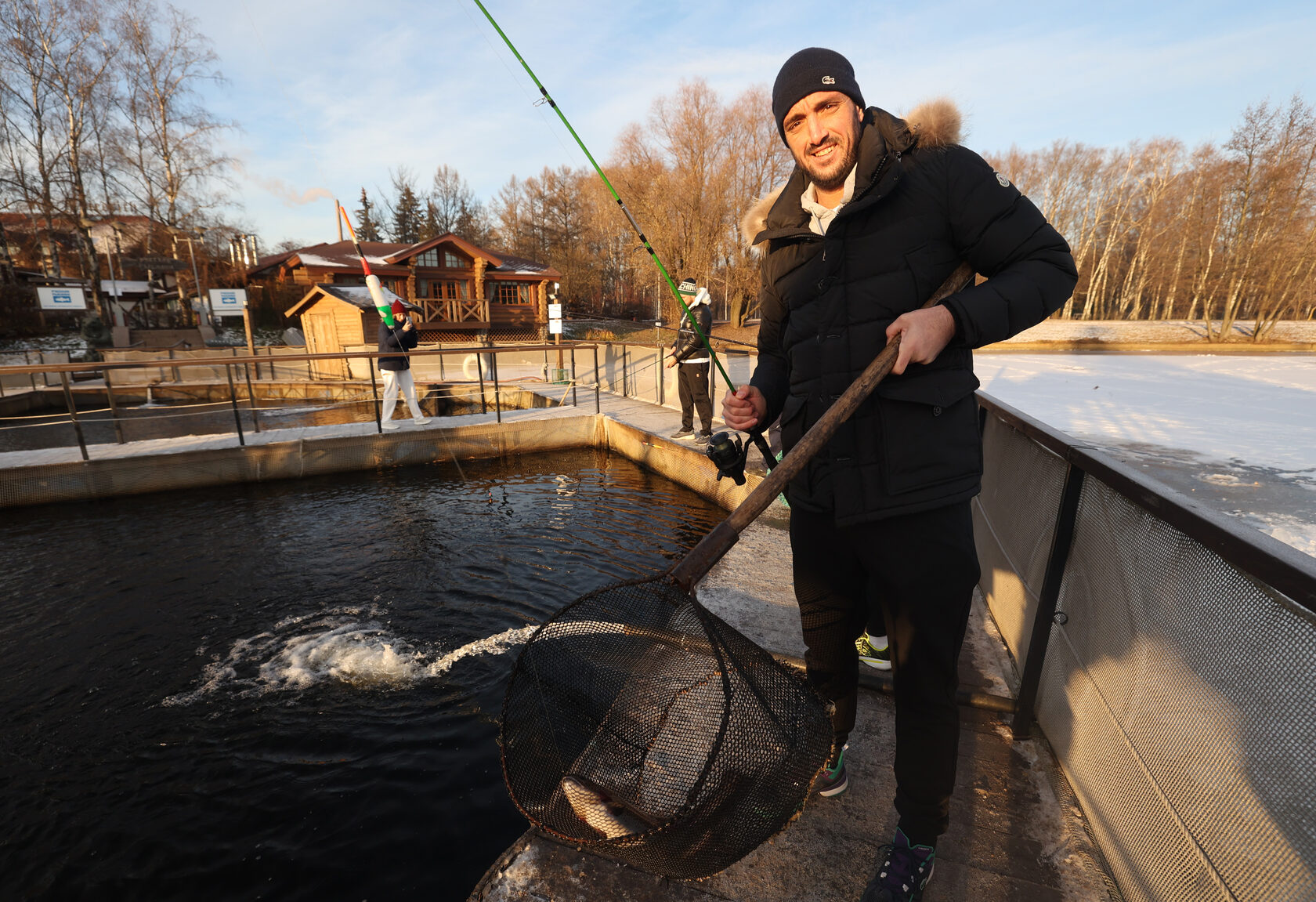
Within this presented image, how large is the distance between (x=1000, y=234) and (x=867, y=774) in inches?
71.2

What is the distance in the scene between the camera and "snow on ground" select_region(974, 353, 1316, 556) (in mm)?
4984

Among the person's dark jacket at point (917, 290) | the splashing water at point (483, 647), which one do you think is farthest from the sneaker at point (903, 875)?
the splashing water at point (483, 647)

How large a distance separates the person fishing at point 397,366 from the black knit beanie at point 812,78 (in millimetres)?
8483

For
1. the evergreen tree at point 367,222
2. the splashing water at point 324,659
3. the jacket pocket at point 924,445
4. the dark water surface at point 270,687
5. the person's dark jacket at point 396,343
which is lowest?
the dark water surface at point 270,687

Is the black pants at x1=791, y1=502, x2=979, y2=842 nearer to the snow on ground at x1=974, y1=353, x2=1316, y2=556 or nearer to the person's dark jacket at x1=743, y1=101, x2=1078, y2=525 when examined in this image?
the person's dark jacket at x1=743, y1=101, x2=1078, y2=525

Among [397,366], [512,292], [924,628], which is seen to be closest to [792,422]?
[924,628]

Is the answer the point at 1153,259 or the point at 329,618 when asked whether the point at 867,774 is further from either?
the point at 1153,259

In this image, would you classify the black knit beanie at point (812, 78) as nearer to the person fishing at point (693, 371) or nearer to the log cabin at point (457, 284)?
the person fishing at point (693, 371)

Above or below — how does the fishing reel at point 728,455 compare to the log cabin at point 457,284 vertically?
below

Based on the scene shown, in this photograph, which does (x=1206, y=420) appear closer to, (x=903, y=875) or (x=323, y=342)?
(x=903, y=875)

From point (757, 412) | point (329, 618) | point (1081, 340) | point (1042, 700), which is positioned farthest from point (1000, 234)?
point (1081, 340)

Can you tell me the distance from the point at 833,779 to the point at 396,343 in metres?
9.65

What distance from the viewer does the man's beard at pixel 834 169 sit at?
151 centimetres

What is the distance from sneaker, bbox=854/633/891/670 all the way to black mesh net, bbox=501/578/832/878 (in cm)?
120
